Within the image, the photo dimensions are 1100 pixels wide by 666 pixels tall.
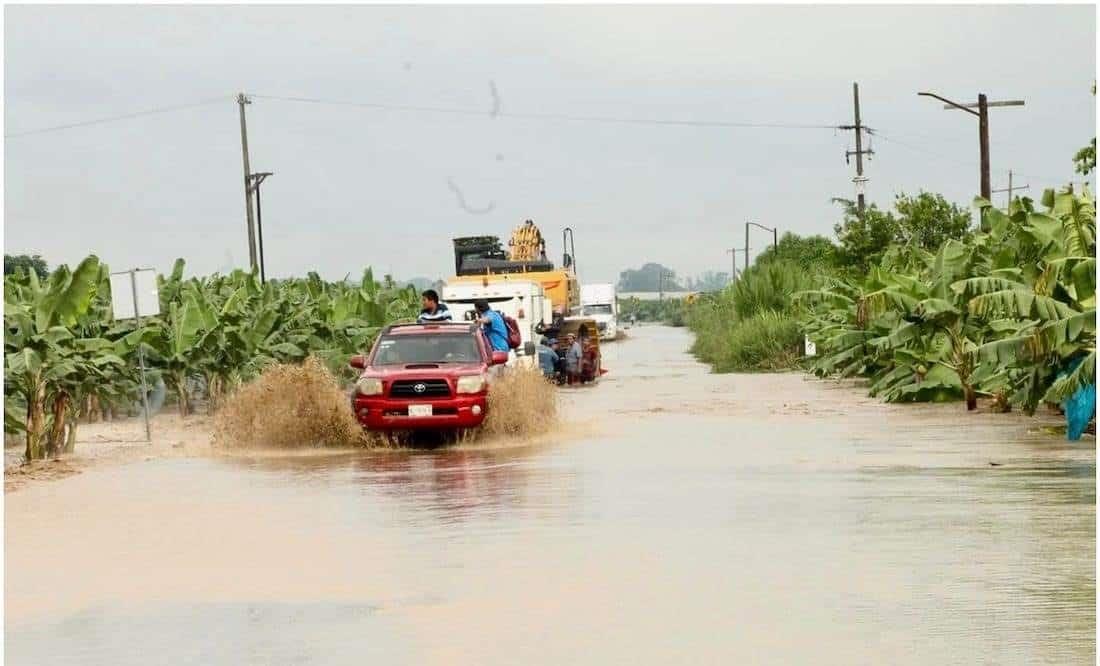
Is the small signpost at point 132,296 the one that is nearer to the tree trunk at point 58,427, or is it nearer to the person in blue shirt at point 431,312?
the tree trunk at point 58,427

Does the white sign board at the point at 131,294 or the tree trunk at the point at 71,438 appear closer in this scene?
the tree trunk at the point at 71,438

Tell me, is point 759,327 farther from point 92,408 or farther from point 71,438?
point 71,438

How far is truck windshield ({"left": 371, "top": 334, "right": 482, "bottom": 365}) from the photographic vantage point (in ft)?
79.3

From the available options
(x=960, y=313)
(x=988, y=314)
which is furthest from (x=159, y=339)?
(x=988, y=314)

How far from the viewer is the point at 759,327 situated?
52438 millimetres

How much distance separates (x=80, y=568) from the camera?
13125 mm

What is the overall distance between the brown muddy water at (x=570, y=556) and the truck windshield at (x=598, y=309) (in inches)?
2586

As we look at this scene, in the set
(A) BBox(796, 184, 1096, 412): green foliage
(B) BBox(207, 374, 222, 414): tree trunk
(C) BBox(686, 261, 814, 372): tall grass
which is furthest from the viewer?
(C) BBox(686, 261, 814, 372): tall grass

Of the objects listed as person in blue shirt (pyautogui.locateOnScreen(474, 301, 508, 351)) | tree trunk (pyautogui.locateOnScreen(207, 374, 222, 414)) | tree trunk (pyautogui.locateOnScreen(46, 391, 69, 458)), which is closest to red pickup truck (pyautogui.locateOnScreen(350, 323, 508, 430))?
person in blue shirt (pyautogui.locateOnScreen(474, 301, 508, 351))

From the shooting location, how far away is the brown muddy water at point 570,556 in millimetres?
9758

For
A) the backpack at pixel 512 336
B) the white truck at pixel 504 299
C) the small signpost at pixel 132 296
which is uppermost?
the small signpost at pixel 132 296

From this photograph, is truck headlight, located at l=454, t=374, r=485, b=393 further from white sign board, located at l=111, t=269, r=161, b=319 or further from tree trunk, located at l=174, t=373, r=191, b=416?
tree trunk, located at l=174, t=373, r=191, b=416

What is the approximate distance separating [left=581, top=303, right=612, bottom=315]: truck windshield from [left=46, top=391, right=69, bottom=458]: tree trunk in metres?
65.4

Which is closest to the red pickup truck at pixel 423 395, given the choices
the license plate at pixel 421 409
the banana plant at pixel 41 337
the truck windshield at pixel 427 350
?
the license plate at pixel 421 409
